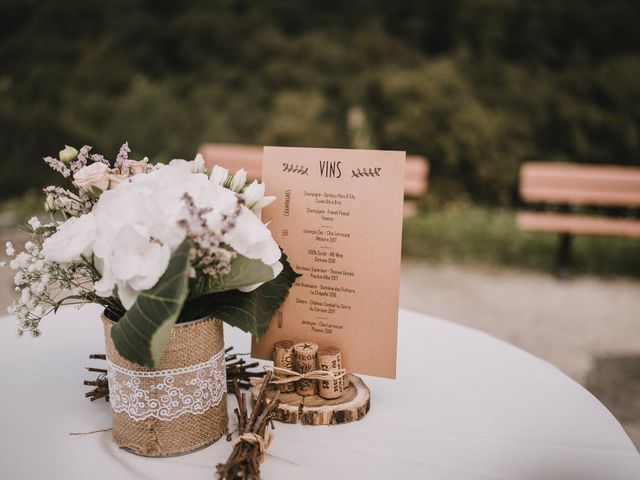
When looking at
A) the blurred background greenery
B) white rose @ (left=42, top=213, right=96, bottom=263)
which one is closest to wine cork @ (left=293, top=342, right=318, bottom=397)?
white rose @ (left=42, top=213, right=96, bottom=263)

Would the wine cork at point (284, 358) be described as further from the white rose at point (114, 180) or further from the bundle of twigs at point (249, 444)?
the white rose at point (114, 180)

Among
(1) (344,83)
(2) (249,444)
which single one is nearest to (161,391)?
(2) (249,444)

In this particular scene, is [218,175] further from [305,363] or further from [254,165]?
[254,165]

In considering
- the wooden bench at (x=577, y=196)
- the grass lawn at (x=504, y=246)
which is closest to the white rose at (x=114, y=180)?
the wooden bench at (x=577, y=196)

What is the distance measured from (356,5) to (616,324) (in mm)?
6094

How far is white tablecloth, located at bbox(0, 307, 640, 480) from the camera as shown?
0.87 metres

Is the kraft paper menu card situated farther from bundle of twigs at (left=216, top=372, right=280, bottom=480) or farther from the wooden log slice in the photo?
bundle of twigs at (left=216, top=372, right=280, bottom=480)

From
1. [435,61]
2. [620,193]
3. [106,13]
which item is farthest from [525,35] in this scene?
[106,13]

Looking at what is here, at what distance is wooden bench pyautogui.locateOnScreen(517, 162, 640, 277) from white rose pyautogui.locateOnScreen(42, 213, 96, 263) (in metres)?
4.31

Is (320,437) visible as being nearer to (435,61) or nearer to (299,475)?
(299,475)

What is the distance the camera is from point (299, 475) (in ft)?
2.81

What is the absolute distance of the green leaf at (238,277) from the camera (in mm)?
833

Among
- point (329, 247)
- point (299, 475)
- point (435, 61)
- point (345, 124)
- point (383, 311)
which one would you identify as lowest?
point (299, 475)

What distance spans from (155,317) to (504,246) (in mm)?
5293
